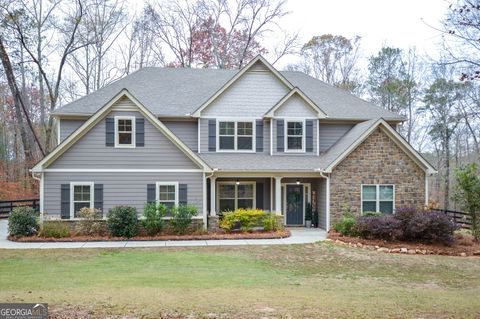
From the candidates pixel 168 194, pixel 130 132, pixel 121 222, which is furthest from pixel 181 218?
pixel 130 132

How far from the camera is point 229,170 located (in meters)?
18.3

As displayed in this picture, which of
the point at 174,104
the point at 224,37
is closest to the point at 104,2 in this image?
the point at 224,37

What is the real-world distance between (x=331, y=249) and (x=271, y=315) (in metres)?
8.57

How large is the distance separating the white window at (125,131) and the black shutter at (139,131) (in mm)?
120

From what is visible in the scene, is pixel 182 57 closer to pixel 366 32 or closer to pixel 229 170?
pixel 366 32

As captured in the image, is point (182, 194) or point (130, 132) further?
point (182, 194)

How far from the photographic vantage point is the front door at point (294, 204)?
2083cm

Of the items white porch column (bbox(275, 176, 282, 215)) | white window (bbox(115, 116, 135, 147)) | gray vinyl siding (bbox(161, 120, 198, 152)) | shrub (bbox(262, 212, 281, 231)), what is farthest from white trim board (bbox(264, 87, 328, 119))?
white window (bbox(115, 116, 135, 147))

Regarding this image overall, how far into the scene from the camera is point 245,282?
9.77 meters

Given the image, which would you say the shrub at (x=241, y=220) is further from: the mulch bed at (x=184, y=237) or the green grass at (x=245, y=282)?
the green grass at (x=245, y=282)

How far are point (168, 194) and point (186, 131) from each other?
374 centimetres

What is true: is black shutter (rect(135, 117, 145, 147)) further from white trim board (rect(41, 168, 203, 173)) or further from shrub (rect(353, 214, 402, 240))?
shrub (rect(353, 214, 402, 240))

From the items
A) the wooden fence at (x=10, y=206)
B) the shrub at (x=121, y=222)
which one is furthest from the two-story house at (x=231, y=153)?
the wooden fence at (x=10, y=206)

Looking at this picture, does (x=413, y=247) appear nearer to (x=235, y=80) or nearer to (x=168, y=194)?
(x=168, y=194)
